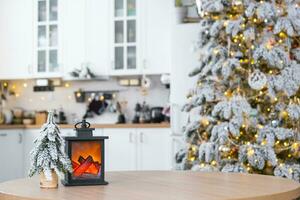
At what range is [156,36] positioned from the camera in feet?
19.9

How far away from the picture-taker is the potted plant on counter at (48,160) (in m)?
2.12

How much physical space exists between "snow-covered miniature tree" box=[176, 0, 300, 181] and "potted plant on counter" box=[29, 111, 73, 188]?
222cm

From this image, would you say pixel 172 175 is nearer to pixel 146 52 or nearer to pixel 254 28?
pixel 254 28

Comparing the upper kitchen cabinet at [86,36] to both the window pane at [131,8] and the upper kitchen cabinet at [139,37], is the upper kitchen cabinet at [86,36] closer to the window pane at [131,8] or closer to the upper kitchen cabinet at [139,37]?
the upper kitchen cabinet at [139,37]

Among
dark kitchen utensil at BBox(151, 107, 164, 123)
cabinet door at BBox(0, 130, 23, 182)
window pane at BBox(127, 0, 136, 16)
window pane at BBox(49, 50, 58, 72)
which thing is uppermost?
window pane at BBox(127, 0, 136, 16)

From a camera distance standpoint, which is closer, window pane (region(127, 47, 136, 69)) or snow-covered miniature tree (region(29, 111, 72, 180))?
snow-covered miniature tree (region(29, 111, 72, 180))

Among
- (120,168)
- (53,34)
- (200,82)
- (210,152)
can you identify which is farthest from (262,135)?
(53,34)

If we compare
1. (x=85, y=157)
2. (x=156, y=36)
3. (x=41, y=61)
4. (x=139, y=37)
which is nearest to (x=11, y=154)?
(x=41, y=61)

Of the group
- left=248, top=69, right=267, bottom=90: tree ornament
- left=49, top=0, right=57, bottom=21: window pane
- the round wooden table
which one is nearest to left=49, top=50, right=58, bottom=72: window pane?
left=49, top=0, right=57, bottom=21: window pane

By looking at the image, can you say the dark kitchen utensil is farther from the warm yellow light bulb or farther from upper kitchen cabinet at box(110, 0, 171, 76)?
the warm yellow light bulb

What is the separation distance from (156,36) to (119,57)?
47cm

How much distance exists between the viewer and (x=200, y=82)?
182 inches

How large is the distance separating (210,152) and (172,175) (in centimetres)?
179

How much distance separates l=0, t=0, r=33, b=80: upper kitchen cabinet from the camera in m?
6.55
